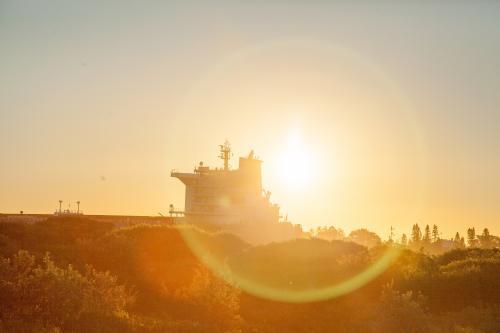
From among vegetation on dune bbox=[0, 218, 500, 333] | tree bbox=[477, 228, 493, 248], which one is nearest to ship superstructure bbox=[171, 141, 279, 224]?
vegetation on dune bbox=[0, 218, 500, 333]

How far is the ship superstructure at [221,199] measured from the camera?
76375 millimetres

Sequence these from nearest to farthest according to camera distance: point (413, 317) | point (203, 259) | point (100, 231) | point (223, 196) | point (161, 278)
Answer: point (413, 317), point (161, 278), point (203, 259), point (100, 231), point (223, 196)

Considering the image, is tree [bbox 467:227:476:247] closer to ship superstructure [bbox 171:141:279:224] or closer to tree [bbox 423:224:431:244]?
tree [bbox 423:224:431:244]

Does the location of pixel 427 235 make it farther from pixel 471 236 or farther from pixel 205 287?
pixel 205 287

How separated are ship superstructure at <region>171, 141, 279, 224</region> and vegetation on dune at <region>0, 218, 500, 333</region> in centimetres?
2634

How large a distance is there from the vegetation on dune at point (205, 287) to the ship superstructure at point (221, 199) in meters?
26.3

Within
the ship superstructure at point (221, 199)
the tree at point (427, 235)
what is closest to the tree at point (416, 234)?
the tree at point (427, 235)

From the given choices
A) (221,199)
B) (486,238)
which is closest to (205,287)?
(221,199)

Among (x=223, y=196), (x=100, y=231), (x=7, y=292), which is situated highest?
(x=223, y=196)

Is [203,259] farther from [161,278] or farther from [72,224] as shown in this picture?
[72,224]

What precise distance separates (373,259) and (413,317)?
16.3m

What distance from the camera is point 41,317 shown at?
52.1ft

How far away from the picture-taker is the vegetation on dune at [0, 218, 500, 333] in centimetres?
1730

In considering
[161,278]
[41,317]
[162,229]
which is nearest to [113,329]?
[41,317]
